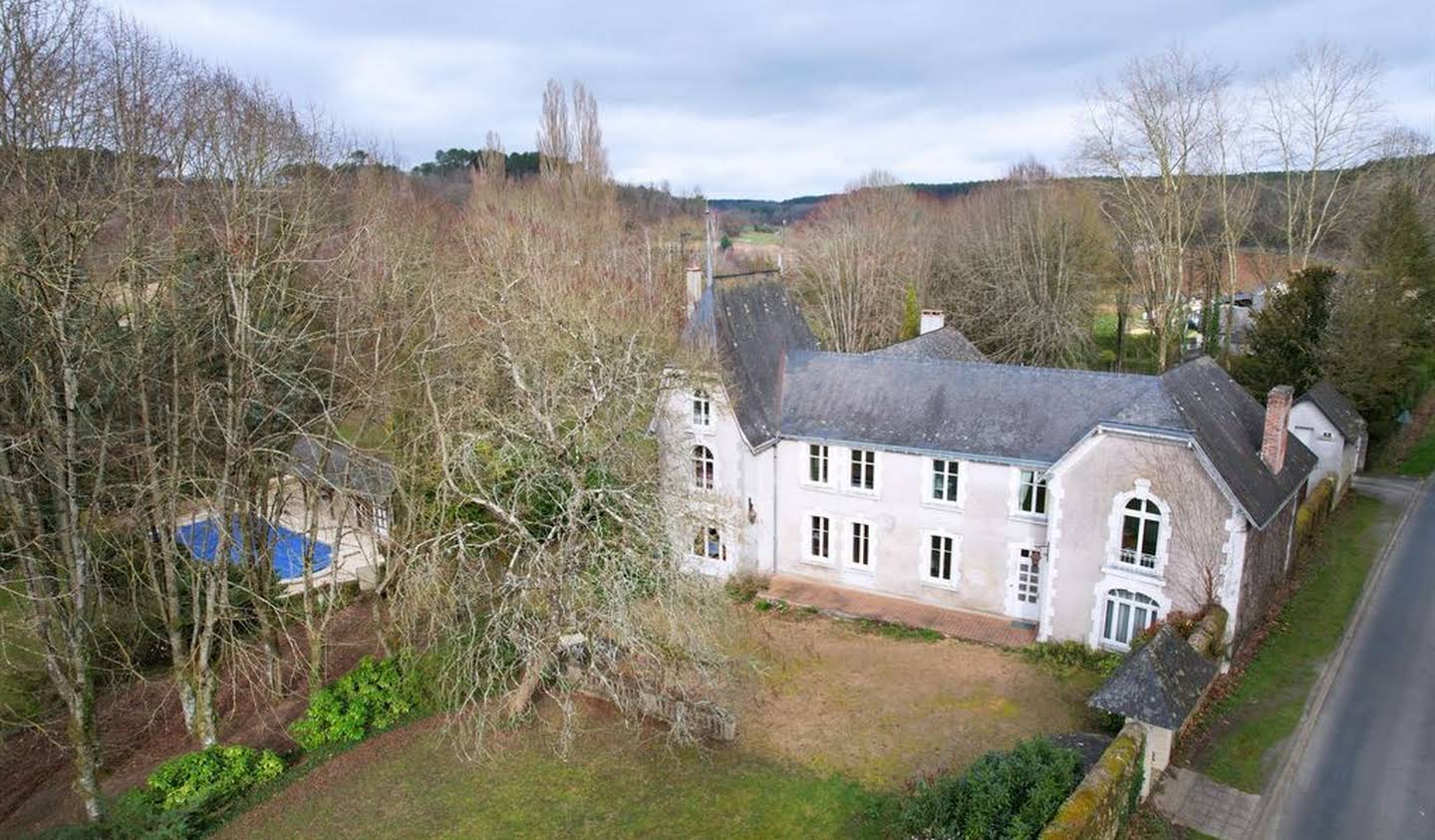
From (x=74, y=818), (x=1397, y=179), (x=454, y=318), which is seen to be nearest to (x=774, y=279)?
(x=454, y=318)

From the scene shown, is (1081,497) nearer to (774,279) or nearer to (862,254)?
(774,279)

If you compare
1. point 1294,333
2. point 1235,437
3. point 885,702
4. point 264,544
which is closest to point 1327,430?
point 1294,333

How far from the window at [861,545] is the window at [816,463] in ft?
5.52

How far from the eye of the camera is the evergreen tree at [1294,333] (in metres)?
34.9

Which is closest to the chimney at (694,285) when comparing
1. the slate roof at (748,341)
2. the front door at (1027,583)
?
the slate roof at (748,341)

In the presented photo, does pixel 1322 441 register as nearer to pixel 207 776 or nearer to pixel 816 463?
pixel 816 463

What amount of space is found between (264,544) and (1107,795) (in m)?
18.7

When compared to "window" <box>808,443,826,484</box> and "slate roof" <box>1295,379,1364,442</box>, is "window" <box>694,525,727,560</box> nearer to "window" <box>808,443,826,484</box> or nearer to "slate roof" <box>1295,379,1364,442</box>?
"window" <box>808,443,826,484</box>

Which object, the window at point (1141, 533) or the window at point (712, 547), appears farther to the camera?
the window at point (712, 547)

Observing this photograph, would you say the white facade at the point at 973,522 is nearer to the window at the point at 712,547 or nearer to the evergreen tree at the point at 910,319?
the window at the point at 712,547

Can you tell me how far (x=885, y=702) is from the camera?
19688mm

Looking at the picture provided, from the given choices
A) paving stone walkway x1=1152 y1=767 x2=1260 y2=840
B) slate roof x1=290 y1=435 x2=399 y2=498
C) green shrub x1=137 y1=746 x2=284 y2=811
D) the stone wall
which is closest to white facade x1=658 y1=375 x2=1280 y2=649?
the stone wall

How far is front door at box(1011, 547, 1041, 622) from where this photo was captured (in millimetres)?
23234

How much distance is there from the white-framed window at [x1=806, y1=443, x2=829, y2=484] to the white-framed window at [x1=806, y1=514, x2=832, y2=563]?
110cm
